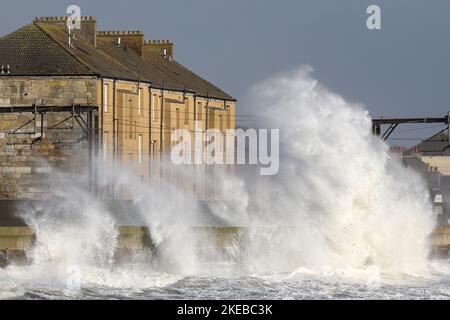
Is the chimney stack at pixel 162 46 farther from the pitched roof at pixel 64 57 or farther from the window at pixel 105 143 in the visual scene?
the window at pixel 105 143

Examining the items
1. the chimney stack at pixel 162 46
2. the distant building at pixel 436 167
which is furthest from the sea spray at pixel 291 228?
the chimney stack at pixel 162 46

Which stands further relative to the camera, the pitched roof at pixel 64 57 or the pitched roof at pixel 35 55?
the pitched roof at pixel 64 57

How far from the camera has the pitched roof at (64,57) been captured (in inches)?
2968

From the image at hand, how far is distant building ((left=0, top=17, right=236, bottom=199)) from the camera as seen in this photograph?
7381 centimetres

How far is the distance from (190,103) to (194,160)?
3462mm

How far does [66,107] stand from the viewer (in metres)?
71.4

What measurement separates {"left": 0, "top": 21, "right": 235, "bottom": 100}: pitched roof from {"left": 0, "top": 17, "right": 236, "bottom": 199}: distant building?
0.04 meters

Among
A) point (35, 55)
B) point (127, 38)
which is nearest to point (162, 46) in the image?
point (127, 38)

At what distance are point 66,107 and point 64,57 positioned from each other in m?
5.28

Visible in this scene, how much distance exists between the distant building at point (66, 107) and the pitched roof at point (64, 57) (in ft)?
0.14
